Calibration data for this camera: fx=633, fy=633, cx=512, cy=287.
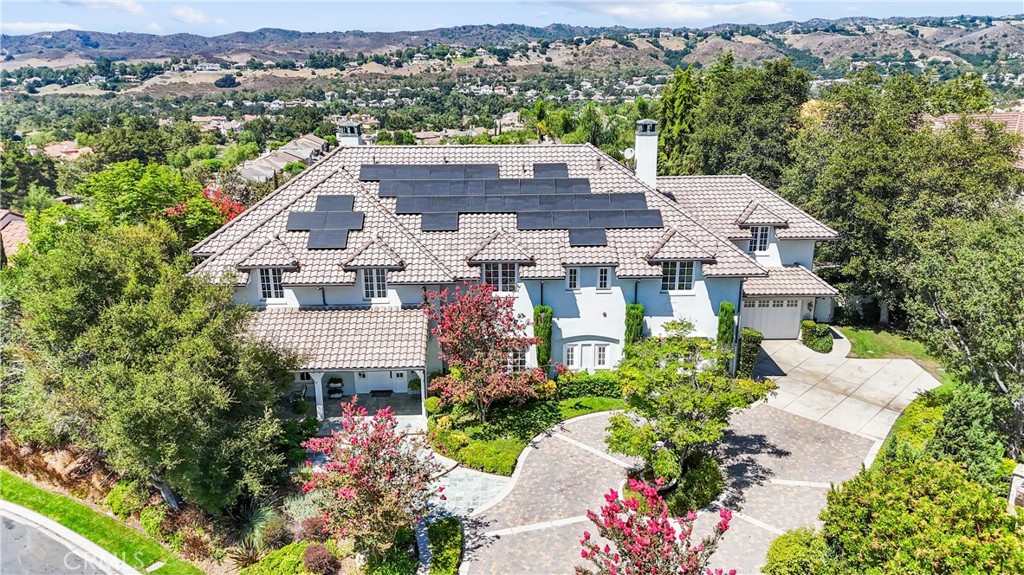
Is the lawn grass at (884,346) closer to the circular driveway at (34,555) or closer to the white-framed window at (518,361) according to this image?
the white-framed window at (518,361)

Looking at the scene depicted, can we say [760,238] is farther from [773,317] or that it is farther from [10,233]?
[10,233]

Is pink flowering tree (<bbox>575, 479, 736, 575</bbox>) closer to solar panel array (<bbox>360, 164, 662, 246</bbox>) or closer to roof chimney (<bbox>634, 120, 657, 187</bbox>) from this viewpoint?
solar panel array (<bbox>360, 164, 662, 246</bbox>)

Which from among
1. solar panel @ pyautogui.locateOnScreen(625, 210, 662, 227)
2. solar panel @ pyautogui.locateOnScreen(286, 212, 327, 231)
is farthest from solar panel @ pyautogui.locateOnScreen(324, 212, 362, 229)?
solar panel @ pyautogui.locateOnScreen(625, 210, 662, 227)

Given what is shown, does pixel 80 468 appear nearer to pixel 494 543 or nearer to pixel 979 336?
pixel 494 543

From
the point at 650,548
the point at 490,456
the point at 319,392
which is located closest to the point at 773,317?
the point at 490,456

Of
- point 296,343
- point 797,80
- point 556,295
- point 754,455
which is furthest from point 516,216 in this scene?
point 797,80
